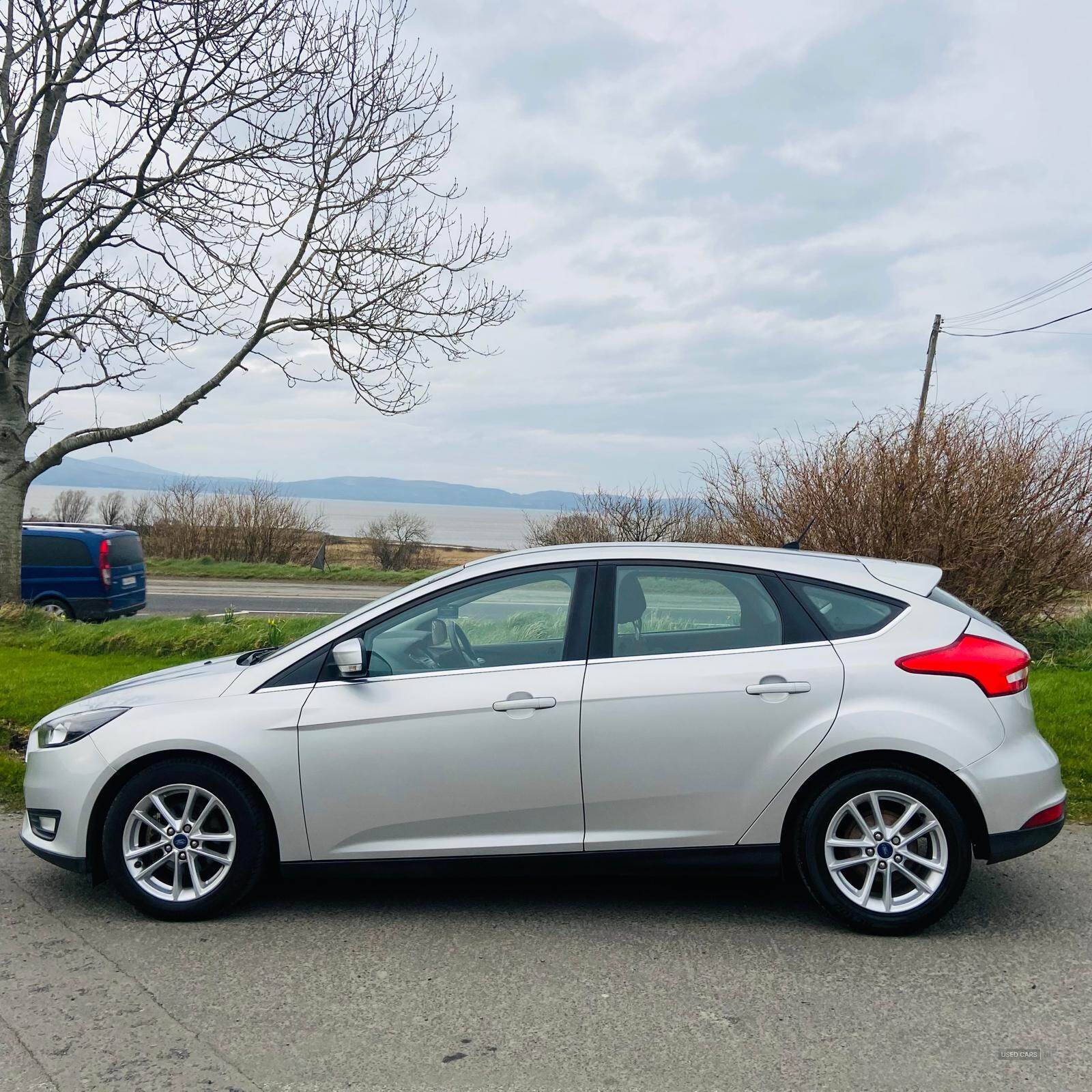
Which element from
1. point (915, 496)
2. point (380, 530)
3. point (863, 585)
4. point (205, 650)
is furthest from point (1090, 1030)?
point (380, 530)

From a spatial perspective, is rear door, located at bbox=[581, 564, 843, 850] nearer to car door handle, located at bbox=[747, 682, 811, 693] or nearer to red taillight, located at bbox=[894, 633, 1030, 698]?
car door handle, located at bbox=[747, 682, 811, 693]

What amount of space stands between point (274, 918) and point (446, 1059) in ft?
4.83

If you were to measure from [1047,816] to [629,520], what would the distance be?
42.4 feet

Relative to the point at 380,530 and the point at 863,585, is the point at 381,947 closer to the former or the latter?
the point at 863,585

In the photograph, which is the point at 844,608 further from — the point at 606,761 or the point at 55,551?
the point at 55,551

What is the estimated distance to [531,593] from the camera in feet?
15.5

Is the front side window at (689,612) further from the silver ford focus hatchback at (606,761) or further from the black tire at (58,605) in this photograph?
the black tire at (58,605)

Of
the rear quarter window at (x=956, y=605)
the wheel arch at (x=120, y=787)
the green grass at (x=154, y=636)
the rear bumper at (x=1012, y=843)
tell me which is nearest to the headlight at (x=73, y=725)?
the wheel arch at (x=120, y=787)

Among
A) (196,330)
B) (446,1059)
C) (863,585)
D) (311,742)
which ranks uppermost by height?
(196,330)

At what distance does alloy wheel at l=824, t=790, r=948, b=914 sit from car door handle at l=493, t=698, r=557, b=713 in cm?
121

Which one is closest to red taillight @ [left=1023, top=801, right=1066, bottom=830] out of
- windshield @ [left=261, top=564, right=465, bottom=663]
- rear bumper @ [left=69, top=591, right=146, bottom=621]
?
windshield @ [left=261, top=564, right=465, bottom=663]

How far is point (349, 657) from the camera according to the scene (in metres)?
4.36

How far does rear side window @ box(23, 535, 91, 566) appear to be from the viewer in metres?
16.7

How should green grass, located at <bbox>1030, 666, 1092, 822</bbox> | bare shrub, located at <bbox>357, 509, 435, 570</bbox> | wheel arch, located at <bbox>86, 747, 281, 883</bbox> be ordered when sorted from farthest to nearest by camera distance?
1. bare shrub, located at <bbox>357, 509, 435, 570</bbox>
2. green grass, located at <bbox>1030, 666, 1092, 822</bbox>
3. wheel arch, located at <bbox>86, 747, 281, 883</bbox>
